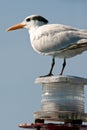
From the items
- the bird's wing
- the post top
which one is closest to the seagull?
the bird's wing

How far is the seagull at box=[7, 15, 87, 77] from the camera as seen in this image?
351 inches

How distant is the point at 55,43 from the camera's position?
9.04m

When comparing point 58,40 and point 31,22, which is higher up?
point 31,22

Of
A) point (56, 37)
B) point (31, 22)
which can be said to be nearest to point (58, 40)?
point (56, 37)

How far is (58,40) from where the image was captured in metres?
9.05

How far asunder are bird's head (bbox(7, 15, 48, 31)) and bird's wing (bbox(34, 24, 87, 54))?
310 millimetres

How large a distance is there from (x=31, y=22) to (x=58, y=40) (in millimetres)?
1135

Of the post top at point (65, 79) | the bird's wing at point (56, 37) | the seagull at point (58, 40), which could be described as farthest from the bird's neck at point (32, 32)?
the post top at point (65, 79)

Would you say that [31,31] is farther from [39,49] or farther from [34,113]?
[34,113]

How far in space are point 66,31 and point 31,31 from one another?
0.98 m

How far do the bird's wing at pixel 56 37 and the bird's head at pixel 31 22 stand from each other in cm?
31

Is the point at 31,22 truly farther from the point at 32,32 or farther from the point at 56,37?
the point at 56,37

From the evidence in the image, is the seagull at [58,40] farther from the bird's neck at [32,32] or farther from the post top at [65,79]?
the post top at [65,79]

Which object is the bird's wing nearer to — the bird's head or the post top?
the bird's head
